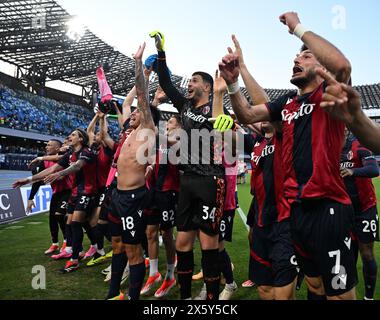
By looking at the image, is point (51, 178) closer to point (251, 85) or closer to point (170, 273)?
point (170, 273)

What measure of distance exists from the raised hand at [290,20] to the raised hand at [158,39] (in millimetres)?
1987

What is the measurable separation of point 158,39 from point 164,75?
1.38 ft

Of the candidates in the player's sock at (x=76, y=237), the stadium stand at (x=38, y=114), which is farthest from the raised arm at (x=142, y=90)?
the stadium stand at (x=38, y=114)

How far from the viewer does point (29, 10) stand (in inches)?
994

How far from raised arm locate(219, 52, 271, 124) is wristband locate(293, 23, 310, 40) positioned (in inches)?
17.4

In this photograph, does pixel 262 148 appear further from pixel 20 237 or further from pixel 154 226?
pixel 20 237

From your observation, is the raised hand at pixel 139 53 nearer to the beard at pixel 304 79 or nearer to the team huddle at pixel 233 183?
the team huddle at pixel 233 183

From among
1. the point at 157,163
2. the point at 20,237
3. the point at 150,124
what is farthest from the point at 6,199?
the point at 150,124

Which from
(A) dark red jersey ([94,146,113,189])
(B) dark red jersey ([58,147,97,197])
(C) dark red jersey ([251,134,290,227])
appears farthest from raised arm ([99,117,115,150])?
(C) dark red jersey ([251,134,290,227])

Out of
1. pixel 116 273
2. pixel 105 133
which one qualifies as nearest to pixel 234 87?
pixel 116 273

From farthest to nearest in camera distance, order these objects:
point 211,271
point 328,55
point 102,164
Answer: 1. point 102,164
2. point 211,271
3. point 328,55

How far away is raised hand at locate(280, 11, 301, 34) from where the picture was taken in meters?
2.06

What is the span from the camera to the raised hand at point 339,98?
155 centimetres

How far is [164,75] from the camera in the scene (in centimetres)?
401
